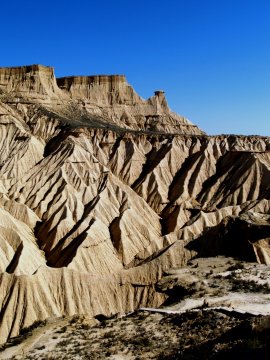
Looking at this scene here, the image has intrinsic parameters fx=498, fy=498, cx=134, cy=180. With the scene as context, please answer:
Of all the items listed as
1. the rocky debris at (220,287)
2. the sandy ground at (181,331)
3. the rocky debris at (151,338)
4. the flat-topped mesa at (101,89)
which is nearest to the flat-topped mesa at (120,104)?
the flat-topped mesa at (101,89)

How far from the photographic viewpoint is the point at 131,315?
21.6m

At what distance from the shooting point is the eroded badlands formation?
3675 centimetres

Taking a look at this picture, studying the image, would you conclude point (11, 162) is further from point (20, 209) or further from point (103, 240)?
point (103, 240)

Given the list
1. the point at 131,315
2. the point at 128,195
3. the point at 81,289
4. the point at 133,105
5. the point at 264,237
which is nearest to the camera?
the point at 131,315

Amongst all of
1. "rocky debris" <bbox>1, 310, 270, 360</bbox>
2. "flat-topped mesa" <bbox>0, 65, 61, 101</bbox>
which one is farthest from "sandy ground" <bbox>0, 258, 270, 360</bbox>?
"flat-topped mesa" <bbox>0, 65, 61, 101</bbox>

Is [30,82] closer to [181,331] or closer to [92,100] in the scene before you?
[92,100]

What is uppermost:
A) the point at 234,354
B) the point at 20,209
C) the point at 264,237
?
the point at 20,209

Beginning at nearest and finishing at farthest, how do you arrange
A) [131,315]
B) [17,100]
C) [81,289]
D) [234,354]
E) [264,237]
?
[234,354]
[131,315]
[264,237]
[81,289]
[17,100]

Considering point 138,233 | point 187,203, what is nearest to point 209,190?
point 187,203

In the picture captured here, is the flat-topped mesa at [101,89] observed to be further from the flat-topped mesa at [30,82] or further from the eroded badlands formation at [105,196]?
the flat-topped mesa at [30,82]

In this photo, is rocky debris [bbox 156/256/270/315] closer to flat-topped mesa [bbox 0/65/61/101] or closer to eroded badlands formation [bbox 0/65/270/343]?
eroded badlands formation [bbox 0/65/270/343]

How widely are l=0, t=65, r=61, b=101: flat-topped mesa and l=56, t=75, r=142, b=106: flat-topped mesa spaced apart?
6660mm

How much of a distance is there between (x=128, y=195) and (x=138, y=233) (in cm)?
869

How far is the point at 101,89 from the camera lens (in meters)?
98.9
